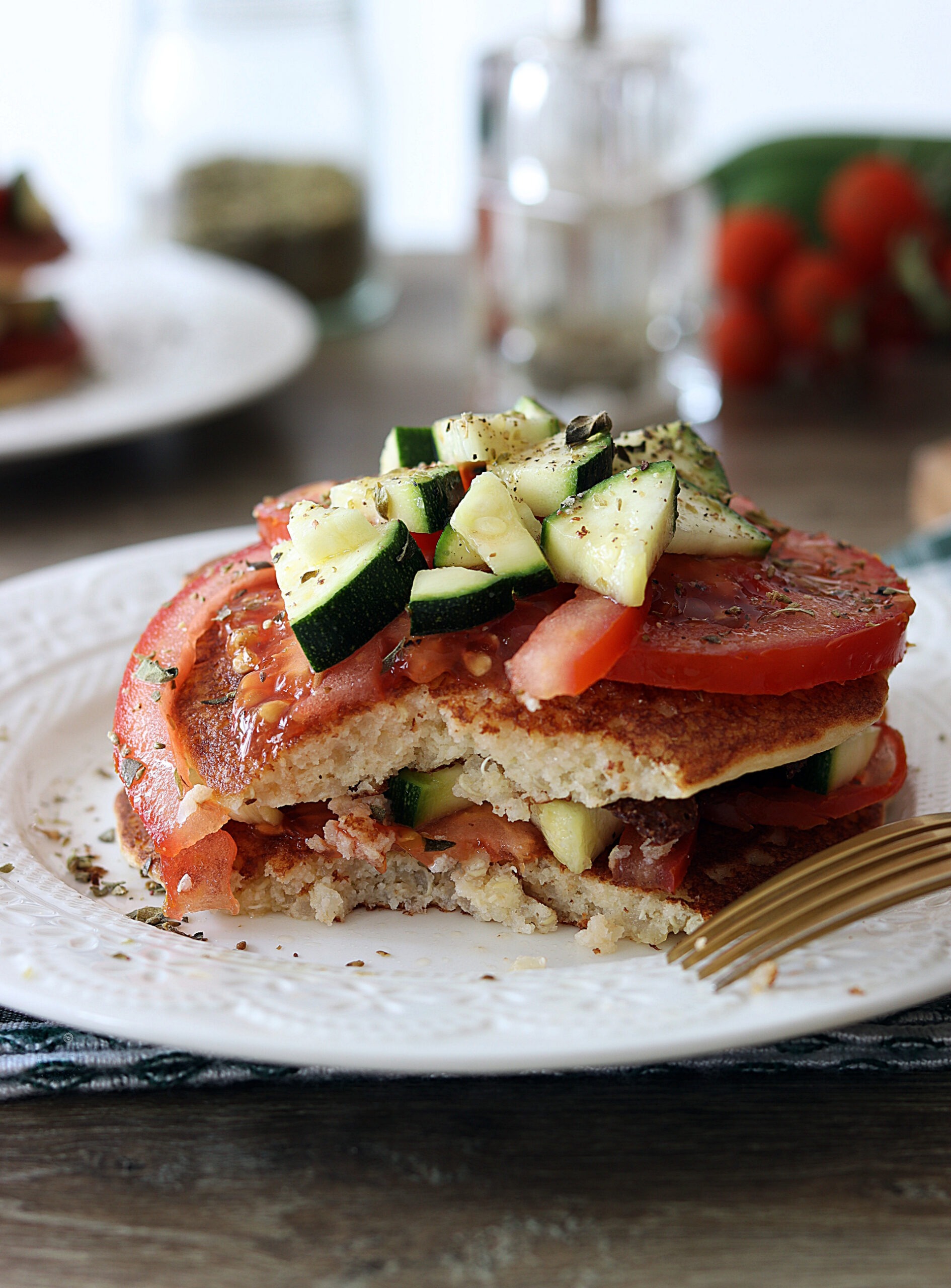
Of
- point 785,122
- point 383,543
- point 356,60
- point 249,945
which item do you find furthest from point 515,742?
point 785,122

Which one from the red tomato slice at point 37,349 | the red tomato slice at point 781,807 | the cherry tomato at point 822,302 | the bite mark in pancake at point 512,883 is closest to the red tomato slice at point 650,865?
the bite mark in pancake at point 512,883

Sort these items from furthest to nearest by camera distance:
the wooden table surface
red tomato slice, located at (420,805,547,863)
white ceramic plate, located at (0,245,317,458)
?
white ceramic plate, located at (0,245,317,458), red tomato slice, located at (420,805,547,863), the wooden table surface

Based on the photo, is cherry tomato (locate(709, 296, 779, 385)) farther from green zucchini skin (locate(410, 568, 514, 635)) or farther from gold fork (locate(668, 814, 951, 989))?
gold fork (locate(668, 814, 951, 989))

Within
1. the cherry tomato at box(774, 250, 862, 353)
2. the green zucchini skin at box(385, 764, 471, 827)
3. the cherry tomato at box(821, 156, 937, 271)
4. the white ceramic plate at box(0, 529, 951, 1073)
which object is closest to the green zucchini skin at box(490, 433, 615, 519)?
the green zucchini skin at box(385, 764, 471, 827)

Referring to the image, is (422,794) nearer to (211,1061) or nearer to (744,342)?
(211,1061)

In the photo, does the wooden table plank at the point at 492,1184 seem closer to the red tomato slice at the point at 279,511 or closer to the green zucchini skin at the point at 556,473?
the green zucchini skin at the point at 556,473

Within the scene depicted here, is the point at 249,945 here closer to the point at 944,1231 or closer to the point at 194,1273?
the point at 194,1273
